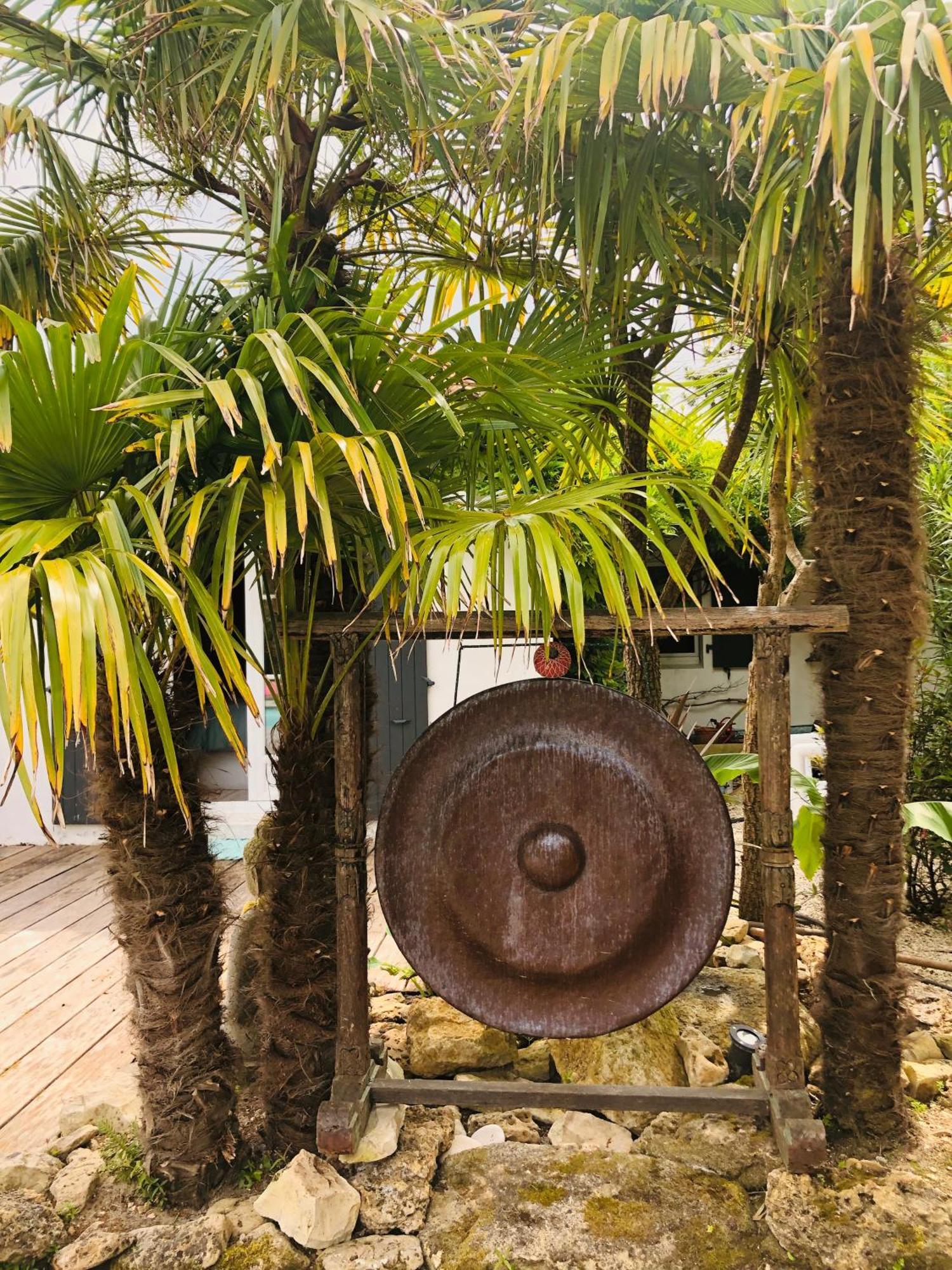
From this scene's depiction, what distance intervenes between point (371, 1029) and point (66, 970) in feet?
5.14

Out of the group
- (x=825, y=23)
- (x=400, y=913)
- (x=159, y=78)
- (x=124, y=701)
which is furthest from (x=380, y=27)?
(x=400, y=913)

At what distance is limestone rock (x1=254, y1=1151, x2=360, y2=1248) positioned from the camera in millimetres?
2027

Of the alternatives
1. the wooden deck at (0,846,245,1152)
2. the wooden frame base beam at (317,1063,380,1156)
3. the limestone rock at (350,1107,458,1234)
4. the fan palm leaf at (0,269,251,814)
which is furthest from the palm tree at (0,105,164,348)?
the limestone rock at (350,1107,458,1234)

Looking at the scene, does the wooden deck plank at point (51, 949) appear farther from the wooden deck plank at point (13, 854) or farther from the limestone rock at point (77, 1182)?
the limestone rock at point (77, 1182)

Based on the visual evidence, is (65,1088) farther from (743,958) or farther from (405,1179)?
(743,958)

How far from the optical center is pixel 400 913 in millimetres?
2250

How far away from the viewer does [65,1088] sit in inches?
113

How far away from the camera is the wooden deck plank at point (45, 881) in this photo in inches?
190

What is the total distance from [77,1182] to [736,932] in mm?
2536

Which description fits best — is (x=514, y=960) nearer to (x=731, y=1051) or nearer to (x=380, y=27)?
(x=731, y=1051)

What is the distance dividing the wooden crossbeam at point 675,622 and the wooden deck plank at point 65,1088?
1.21m

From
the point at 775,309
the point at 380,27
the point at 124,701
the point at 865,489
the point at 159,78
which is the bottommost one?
the point at 124,701

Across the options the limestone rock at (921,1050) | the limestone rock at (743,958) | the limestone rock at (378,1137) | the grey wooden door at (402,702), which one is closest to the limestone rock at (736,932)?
the limestone rock at (743,958)

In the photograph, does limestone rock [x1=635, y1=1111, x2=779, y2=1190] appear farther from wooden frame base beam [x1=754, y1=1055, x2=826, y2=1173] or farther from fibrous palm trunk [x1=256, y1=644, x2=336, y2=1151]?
fibrous palm trunk [x1=256, y1=644, x2=336, y2=1151]
